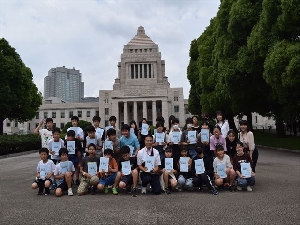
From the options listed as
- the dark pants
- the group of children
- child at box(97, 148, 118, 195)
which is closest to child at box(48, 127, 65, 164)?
the group of children

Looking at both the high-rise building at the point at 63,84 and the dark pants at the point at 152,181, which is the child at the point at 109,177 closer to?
the dark pants at the point at 152,181

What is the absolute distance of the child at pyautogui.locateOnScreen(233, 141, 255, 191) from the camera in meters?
7.72

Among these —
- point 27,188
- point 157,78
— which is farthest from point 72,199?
point 157,78

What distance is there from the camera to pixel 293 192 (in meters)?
7.49

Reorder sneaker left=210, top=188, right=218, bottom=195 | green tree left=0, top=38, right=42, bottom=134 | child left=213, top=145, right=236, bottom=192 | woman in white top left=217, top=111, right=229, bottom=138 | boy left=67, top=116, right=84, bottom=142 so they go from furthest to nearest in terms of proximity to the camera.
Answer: green tree left=0, top=38, right=42, bottom=134, woman in white top left=217, top=111, right=229, bottom=138, boy left=67, top=116, right=84, bottom=142, child left=213, top=145, right=236, bottom=192, sneaker left=210, top=188, right=218, bottom=195

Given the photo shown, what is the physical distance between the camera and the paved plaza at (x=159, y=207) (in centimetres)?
535

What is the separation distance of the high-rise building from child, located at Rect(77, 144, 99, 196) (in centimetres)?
14143

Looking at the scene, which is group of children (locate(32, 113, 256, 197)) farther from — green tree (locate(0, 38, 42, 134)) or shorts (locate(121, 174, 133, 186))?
green tree (locate(0, 38, 42, 134))

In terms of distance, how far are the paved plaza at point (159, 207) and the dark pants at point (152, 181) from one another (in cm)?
18

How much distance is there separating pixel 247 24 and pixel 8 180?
15.2 m

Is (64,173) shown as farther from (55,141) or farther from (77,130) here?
(77,130)

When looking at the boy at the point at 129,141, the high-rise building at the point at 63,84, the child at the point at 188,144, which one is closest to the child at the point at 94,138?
the boy at the point at 129,141

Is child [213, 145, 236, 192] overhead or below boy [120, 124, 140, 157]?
below

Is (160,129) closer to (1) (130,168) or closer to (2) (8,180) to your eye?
(1) (130,168)
